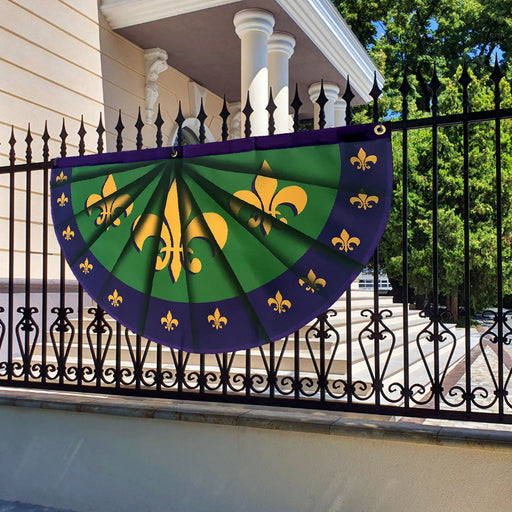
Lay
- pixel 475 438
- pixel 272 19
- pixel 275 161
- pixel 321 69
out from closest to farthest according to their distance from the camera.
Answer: pixel 475 438, pixel 275 161, pixel 272 19, pixel 321 69

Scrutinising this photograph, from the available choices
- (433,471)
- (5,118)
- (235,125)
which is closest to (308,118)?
(235,125)

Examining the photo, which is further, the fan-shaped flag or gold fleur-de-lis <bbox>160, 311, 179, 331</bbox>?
gold fleur-de-lis <bbox>160, 311, 179, 331</bbox>

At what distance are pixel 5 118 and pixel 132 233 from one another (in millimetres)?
3795

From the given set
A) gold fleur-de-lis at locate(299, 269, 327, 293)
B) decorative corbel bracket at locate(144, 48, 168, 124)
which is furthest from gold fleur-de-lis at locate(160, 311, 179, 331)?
decorative corbel bracket at locate(144, 48, 168, 124)

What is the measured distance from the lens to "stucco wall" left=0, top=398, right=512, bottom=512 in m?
3.14

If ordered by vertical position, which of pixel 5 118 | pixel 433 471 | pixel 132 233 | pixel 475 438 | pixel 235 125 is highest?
pixel 235 125

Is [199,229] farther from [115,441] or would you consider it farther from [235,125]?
[235,125]

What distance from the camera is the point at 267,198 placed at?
3.59 metres

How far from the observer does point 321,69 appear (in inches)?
423

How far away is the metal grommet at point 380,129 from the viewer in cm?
335

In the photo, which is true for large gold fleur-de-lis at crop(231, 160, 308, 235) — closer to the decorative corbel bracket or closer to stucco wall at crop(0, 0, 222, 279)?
stucco wall at crop(0, 0, 222, 279)

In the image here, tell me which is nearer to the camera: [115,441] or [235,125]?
[115,441]

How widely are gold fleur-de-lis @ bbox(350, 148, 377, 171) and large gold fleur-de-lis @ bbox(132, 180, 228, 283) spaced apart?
0.91 m

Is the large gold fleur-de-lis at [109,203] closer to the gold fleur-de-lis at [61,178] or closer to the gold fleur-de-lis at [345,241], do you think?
the gold fleur-de-lis at [61,178]
